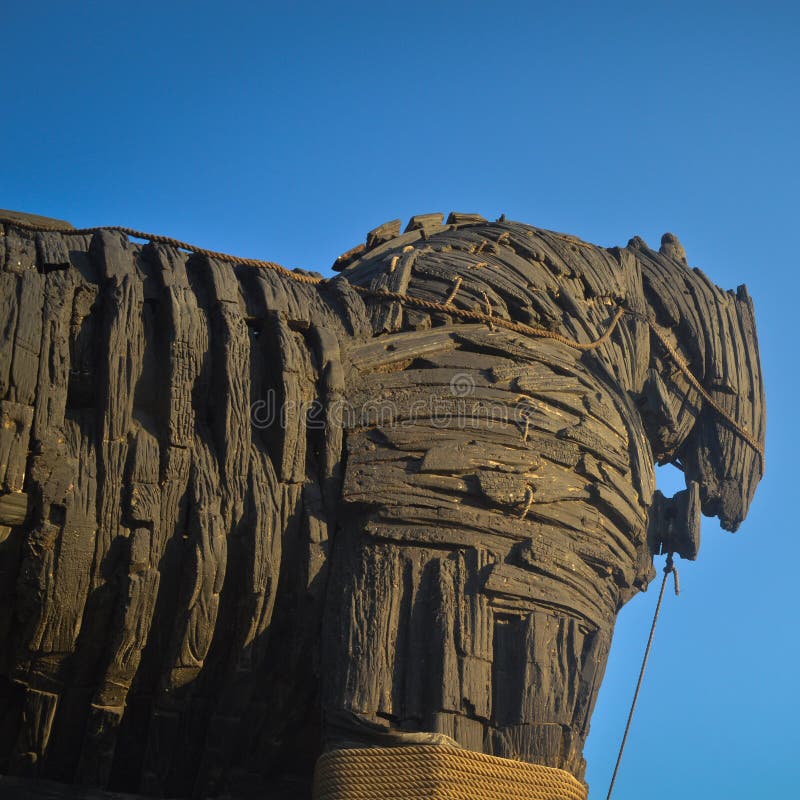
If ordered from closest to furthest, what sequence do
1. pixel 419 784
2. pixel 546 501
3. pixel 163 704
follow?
pixel 419 784
pixel 163 704
pixel 546 501

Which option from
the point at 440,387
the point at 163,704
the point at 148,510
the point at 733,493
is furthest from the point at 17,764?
the point at 733,493

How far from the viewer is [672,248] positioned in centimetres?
934

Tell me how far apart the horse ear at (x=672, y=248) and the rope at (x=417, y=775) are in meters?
4.47

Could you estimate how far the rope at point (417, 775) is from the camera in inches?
228

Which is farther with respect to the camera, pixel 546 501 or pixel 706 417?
pixel 706 417

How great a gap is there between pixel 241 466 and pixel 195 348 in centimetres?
65

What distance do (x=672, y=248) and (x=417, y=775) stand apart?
16.0 ft

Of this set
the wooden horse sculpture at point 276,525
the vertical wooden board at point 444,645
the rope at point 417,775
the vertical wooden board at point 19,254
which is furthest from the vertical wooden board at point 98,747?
the vertical wooden board at point 19,254

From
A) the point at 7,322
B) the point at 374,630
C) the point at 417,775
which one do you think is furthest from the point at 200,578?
the point at 7,322

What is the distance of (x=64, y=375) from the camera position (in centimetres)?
611

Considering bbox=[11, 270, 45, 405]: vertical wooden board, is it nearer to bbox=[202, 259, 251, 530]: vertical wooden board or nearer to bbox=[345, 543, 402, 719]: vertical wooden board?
bbox=[202, 259, 251, 530]: vertical wooden board

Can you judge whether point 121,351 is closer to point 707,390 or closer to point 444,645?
point 444,645

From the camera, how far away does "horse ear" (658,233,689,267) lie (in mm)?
9289

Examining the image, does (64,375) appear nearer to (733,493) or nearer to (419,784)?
(419,784)
